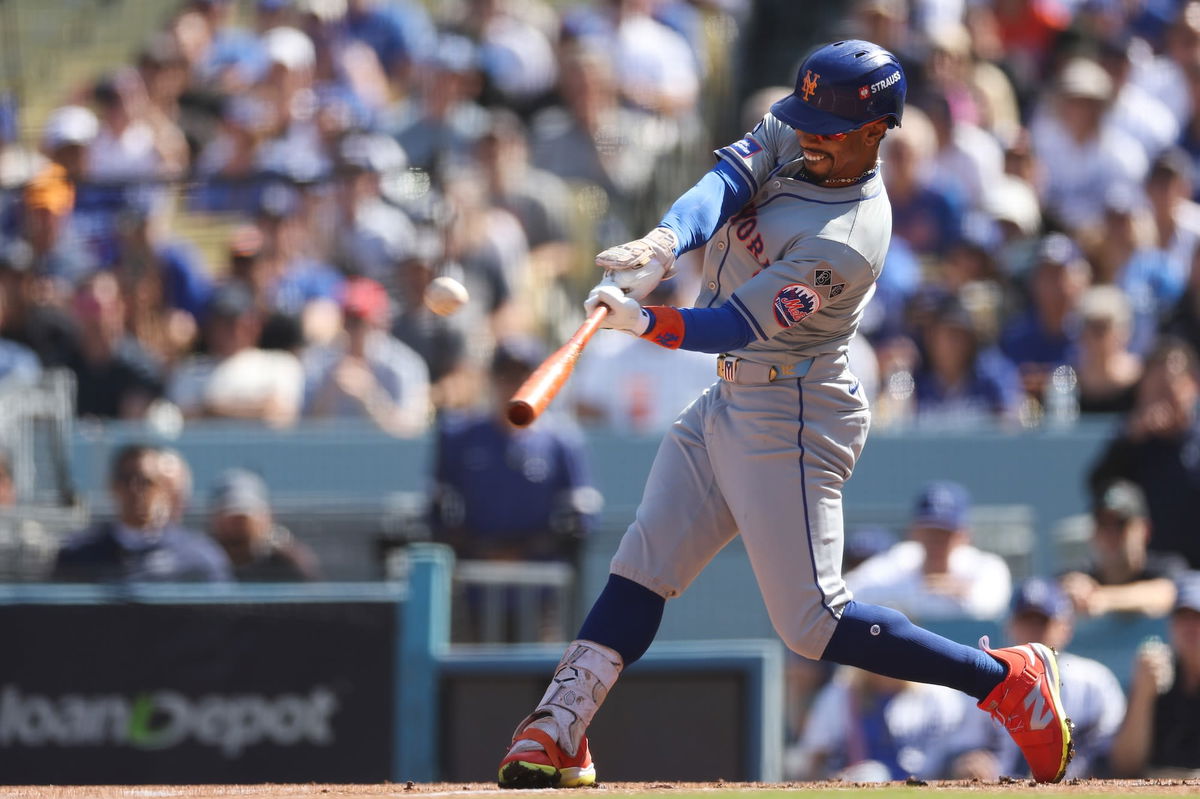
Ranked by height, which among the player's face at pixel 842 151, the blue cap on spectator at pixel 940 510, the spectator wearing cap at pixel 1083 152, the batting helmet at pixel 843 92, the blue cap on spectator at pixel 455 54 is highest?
the blue cap on spectator at pixel 455 54

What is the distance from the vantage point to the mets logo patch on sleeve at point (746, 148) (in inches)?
198

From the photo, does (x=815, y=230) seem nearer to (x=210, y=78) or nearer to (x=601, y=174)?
(x=601, y=174)

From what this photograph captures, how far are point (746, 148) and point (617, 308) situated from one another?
742 mm

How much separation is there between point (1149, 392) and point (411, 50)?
5.99m

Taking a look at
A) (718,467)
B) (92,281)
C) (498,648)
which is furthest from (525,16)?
(718,467)

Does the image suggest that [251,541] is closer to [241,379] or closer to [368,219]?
[241,379]

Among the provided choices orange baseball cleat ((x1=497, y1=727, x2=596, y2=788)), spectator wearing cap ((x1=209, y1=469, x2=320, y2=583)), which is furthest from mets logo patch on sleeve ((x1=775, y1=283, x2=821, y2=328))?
spectator wearing cap ((x1=209, y1=469, x2=320, y2=583))

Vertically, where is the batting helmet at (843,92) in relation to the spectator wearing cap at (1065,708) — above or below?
above

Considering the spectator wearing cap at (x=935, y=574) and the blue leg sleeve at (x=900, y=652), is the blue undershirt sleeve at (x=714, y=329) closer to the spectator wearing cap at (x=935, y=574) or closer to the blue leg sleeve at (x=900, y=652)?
the blue leg sleeve at (x=900, y=652)

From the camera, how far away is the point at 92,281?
10.2 meters

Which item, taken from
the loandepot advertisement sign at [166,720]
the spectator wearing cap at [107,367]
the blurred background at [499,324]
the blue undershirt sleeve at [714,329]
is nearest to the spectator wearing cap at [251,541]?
the blurred background at [499,324]

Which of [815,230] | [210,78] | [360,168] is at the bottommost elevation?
[815,230]

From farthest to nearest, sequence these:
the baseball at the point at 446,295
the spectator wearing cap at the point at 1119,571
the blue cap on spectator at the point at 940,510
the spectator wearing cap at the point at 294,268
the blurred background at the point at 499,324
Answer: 1. the spectator wearing cap at the point at 294,268
2. the blurred background at the point at 499,324
3. the spectator wearing cap at the point at 1119,571
4. the blue cap on spectator at the point at 940,510
5. the baseball at the point at 446,295

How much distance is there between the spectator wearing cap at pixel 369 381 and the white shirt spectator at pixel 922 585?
2.60 metres
